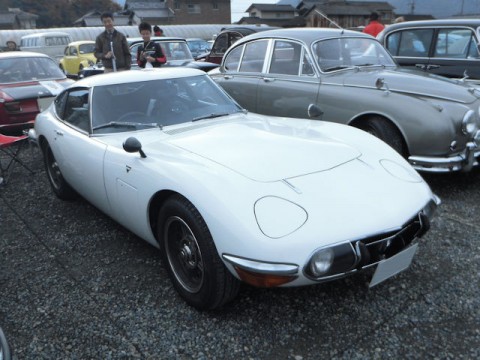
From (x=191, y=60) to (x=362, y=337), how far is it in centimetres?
853

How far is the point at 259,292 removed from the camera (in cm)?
253

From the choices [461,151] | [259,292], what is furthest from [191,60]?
[259,292]

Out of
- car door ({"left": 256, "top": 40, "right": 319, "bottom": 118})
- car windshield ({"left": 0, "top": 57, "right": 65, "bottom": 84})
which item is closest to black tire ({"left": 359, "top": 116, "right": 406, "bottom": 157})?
car door ({"left": 256, "top": 40, "right": 319, "bottom": 118})

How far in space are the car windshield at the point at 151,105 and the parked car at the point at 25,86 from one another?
3111 millimetres

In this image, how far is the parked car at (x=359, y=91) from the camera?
3811mm

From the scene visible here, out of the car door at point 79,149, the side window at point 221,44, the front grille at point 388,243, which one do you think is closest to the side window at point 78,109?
the car door at point 79,149

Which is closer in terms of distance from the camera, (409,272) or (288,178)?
Result: (288,178)

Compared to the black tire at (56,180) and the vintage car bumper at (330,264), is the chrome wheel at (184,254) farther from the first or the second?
the black tire at (56,180)

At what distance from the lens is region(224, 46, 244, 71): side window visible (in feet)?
18.6

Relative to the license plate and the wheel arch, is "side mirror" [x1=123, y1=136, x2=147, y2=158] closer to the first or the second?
the license plate

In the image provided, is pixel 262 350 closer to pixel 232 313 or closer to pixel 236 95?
pixel 232 313

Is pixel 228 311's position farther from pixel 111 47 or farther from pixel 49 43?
pixel 49 43

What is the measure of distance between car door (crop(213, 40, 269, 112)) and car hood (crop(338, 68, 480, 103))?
114 cm

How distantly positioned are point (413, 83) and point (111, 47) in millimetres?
4966
